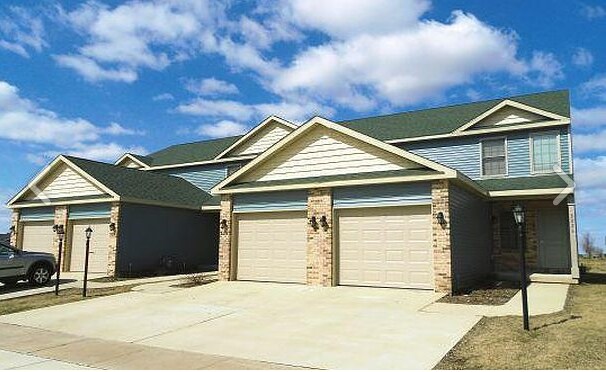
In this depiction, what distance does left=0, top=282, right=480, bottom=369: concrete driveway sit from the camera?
8.12 m

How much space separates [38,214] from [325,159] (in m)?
15.7

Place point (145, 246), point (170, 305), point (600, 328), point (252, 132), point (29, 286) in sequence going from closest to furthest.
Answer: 1. point (600, 328)
2. point (170, 305)
3. point (29, 286)
4. point (145, 246)
5. point (252, 132)

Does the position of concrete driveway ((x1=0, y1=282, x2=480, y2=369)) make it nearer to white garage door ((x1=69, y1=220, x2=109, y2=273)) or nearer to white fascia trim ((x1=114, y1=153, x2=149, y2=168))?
white garage door ((x1=69, y1=220, x2=109, y2=273))

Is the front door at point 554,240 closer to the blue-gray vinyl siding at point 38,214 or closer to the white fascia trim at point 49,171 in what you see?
the white fascia trim at point 49,171

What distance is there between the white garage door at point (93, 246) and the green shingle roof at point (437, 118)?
1302 centimetres

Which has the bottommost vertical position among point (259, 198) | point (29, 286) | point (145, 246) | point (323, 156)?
point (29, 286)

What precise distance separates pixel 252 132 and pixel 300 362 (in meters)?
20.6

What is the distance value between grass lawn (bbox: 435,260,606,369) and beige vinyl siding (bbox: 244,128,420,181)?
20.8 ft

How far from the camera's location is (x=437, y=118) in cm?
2323

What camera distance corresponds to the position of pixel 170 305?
13391mm

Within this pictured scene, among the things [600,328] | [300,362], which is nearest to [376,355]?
[300,362]

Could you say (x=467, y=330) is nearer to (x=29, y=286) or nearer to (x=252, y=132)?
(x=29, y=286)

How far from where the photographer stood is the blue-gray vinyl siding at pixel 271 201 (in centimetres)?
1697

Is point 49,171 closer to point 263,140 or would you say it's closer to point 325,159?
point 263,140
